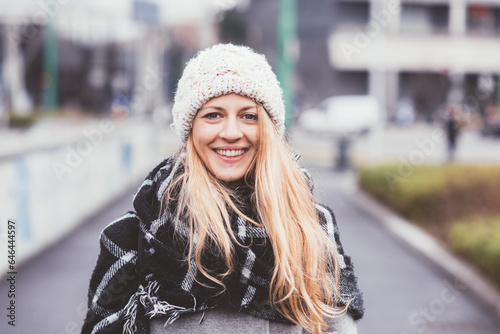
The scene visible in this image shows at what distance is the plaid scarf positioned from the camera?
191cm

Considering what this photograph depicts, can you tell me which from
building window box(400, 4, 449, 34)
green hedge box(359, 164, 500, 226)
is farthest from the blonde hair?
building window box(400, 4, 449, 34)

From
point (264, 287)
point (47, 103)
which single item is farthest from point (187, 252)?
point (47, 103)

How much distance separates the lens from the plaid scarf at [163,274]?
1.91m

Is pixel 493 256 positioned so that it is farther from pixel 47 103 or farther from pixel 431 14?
pixel 431 14

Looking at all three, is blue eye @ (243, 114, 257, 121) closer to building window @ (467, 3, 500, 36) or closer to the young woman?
the young woman

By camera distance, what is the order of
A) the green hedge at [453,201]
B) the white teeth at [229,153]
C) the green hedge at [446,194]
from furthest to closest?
the green hedge at [446,194] < the green hedge at [453,201] < the white teeth at [229,153]

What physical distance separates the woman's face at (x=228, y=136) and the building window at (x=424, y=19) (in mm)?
43767

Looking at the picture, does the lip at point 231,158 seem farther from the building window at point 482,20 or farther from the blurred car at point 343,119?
the building window at point 482,20

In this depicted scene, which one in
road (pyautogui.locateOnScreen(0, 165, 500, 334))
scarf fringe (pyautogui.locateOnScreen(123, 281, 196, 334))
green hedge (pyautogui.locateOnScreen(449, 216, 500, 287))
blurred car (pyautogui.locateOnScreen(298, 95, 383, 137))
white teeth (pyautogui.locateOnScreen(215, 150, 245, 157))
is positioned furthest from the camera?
blurred car (pyautogui.locateOnScreen(298, 95, 383, 137))

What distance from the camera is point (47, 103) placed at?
1564 inches

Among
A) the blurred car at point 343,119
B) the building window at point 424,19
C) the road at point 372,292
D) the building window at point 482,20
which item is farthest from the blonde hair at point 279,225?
the building window at point 482,20

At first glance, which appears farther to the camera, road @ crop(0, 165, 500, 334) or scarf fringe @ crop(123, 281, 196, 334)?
road @ crop(0, 165, 500, 334)

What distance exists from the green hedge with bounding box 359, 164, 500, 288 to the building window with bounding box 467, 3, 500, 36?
35.3m

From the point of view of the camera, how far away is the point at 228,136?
1.95 meters
